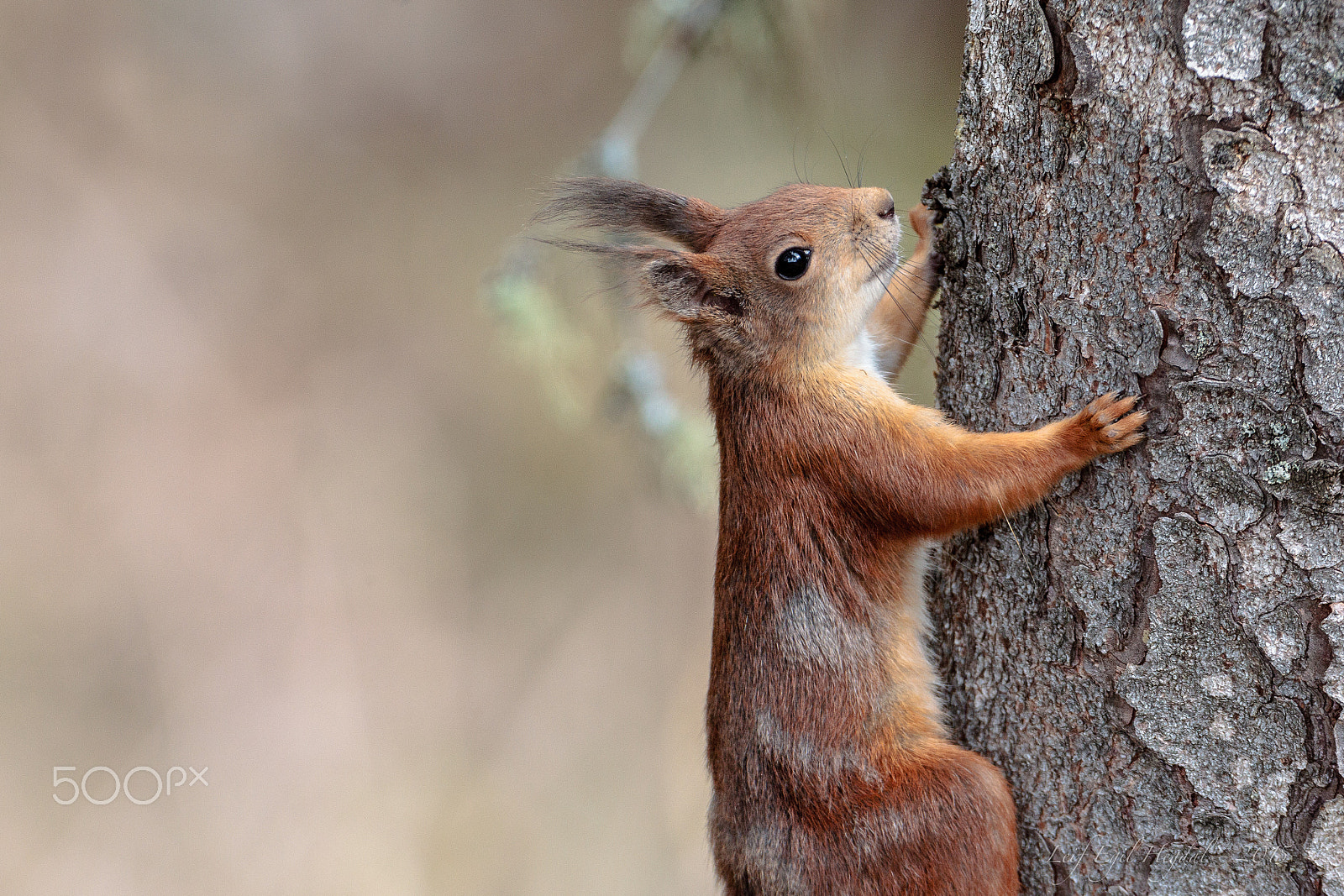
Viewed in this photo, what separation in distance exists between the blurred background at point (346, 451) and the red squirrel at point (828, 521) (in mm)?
716

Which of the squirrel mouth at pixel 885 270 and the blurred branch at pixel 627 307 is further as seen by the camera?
the blurred branch at pixel 627 307

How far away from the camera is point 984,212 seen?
4.64 feet

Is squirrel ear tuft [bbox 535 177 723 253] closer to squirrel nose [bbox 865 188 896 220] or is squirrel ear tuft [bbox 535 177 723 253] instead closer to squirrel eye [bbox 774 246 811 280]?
squirrel eye [bbox 774 246 811 280]

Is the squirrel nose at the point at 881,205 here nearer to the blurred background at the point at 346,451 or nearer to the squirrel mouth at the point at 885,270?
the squirrel mouth at the point at 885,270

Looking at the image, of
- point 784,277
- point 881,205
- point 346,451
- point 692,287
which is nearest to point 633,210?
point 692,287

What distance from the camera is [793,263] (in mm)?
1947

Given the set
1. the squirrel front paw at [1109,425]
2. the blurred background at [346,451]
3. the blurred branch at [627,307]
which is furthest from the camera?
the blurred background at [346,451]

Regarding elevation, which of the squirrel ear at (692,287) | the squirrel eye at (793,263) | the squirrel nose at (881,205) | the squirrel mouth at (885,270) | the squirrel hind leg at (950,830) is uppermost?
the squirrel nose at (881,205)

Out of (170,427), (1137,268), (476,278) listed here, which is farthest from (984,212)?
(170,427)

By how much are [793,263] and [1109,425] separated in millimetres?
829

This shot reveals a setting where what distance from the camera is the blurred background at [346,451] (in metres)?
2.90

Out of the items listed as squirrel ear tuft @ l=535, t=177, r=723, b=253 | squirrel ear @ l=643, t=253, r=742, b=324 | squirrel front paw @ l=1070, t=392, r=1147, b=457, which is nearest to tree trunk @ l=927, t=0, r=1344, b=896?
squirrel front paw @ l=1070, t=392, r=1147, b=457

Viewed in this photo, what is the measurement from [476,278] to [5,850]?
7.76ft

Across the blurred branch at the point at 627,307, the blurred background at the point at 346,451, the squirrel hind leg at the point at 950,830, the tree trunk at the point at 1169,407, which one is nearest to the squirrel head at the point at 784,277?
the blurred branch at the point at 627,307
